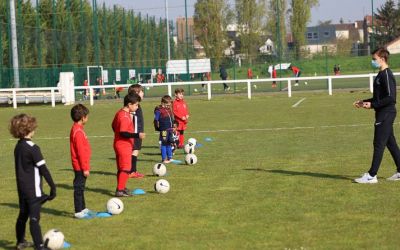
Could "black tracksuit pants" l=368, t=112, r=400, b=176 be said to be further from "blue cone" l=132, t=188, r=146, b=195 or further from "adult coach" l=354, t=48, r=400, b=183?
"blue cone" l=132, t=188, r=146, b=195

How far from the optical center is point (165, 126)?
1467 centimetres

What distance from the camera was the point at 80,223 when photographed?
8.98 metres

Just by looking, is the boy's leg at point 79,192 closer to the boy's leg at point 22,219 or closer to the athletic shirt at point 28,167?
the boy's leg at point 22,219

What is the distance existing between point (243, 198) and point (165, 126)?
4.82m

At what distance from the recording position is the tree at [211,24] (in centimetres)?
6719

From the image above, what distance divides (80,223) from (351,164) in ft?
19.4

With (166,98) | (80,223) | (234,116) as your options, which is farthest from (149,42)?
(80,223)

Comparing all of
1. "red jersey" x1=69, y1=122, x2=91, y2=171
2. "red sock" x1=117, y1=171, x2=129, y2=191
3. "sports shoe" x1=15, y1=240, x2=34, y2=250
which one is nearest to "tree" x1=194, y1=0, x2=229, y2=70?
"red sock" x1=117, y1=171, x2=129, y2=191

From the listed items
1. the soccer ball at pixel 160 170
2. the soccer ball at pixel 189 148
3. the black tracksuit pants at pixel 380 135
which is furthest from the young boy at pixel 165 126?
the black tracksuit pants at pixel 380 135

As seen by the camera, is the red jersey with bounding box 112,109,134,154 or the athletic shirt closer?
the athletic shirt

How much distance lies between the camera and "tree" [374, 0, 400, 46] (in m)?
60.9

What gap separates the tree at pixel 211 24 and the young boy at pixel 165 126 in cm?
5156

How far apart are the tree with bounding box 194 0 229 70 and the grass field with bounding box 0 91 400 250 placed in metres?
47.7

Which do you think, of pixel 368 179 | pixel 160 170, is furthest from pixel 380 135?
pixel 160 170
